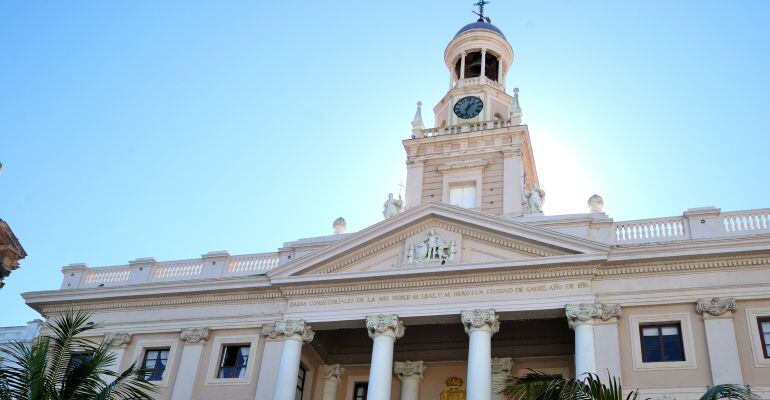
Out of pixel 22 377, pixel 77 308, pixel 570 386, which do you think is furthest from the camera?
pixel 77 308

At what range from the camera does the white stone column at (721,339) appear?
22.1 meters

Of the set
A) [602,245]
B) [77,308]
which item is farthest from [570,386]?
[77,308]

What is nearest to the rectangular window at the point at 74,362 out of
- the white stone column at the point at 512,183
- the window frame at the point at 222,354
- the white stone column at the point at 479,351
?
the window frame at the point at 222,354

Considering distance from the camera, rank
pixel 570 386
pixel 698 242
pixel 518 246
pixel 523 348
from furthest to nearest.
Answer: pixel 523 348, pixel 518 246, pixel 698 242, pixel 570 386

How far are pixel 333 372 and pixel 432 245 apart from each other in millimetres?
6135

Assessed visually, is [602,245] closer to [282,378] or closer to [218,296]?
[282,378]

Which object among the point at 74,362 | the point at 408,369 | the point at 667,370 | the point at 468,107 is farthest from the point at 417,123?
the point at 74,362

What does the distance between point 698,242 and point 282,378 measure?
13095mm

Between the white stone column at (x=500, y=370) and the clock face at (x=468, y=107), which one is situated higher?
the clock face at (x=468, y=107)

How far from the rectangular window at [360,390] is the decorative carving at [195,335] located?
543cm

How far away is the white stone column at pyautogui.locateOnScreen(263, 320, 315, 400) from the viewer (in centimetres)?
2561

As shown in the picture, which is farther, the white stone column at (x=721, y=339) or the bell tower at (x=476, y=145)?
the bell tower at (x=476, y=145)

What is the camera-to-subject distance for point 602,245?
958 inches

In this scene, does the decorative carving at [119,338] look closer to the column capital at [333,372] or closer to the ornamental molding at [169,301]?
the ornamental molding at [169,301]
